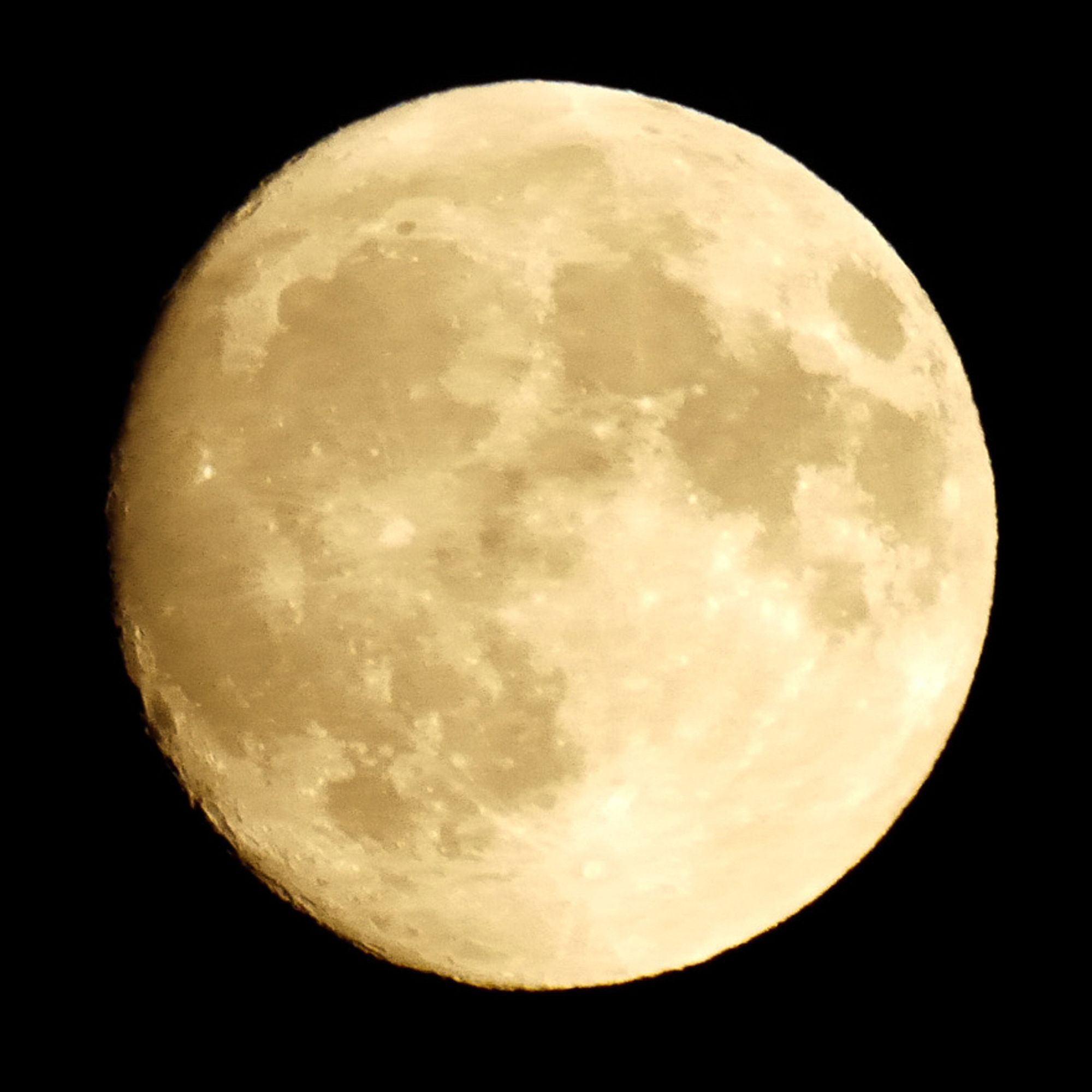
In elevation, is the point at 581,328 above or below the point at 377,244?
below

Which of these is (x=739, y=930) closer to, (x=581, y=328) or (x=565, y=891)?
(x=565, y=891)

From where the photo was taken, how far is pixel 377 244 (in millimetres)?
2555

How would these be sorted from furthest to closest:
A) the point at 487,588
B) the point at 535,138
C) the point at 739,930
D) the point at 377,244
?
1. the point at 739,930
2. the point at 535,138
3. the point at 377,244
4. the point at 487,588

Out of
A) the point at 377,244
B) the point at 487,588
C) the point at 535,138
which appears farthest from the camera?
the point at 535,138

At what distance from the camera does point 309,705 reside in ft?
8.09

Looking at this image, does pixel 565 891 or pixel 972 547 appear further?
pixel 972 547

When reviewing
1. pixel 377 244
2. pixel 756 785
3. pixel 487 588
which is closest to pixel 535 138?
pixel 377 244

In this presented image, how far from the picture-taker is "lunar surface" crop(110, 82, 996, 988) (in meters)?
2.37

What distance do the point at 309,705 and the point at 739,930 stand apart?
160 centimetres

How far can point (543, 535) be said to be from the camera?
2346 mm

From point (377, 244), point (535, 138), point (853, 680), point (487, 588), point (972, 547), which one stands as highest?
point (535, 138)

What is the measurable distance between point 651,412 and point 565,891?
1.35m

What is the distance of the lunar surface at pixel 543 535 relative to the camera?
2.37 m

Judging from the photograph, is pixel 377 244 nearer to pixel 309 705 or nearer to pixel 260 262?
pixel 260 262
